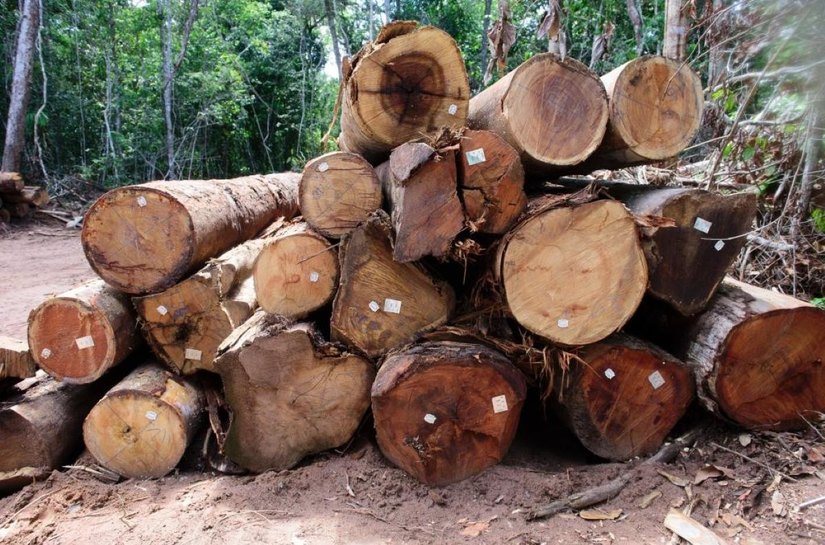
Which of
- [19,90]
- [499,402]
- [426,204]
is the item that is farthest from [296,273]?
[19,90]

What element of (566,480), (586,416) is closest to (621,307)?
(586,416)

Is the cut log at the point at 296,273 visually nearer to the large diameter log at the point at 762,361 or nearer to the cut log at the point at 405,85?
the cut log at the point at 405,85

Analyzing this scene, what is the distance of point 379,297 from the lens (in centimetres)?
280

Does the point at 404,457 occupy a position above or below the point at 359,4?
below

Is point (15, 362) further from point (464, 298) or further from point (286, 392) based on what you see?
point (464, 298)

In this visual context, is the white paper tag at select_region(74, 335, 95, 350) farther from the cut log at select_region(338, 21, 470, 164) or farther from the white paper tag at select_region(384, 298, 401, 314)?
the cut log at select_region(338, 21, 470, 164)

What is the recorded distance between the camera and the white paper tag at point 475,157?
8.05ft

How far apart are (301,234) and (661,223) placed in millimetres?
1720

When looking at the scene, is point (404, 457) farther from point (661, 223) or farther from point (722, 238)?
point (722, 238)

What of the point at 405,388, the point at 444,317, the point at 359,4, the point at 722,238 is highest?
the point at 359,4

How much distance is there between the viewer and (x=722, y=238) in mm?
2627

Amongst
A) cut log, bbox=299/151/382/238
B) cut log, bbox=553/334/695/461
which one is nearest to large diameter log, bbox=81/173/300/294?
cut log, bbox=299/151/382/238

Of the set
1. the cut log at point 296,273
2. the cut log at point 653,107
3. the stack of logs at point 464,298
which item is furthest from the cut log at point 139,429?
the cut log at point 653,107

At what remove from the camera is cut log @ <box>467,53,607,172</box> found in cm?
258
